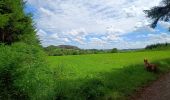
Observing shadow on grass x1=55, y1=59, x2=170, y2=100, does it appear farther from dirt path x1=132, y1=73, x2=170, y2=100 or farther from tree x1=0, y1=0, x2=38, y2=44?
tree x1=0, y1=0, x2=38, y2=44

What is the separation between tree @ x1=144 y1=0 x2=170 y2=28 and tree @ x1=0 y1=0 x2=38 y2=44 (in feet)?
41.8

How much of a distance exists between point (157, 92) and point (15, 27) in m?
17.0

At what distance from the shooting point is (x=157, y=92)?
19.0 meters

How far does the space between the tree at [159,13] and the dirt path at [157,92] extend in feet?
Result: 51.6

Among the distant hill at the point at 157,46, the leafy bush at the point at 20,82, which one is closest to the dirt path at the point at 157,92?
the leafy bush at the point at 20,82

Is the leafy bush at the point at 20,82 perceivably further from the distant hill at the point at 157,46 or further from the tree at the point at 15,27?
the distant hill at the point at 157,46

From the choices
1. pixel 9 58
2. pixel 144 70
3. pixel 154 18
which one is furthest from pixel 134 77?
pixel 154 18

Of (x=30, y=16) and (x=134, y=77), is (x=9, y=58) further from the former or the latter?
(x=30, y=16)

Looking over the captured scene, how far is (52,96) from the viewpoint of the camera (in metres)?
14.9

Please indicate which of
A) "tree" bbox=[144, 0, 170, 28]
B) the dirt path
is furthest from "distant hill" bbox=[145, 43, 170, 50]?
the dirt path

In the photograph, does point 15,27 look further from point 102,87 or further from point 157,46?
point 157,46

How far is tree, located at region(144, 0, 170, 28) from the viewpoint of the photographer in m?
37.3

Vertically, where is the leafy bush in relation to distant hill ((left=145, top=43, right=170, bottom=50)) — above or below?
below

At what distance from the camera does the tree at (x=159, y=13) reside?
37.3 meters
